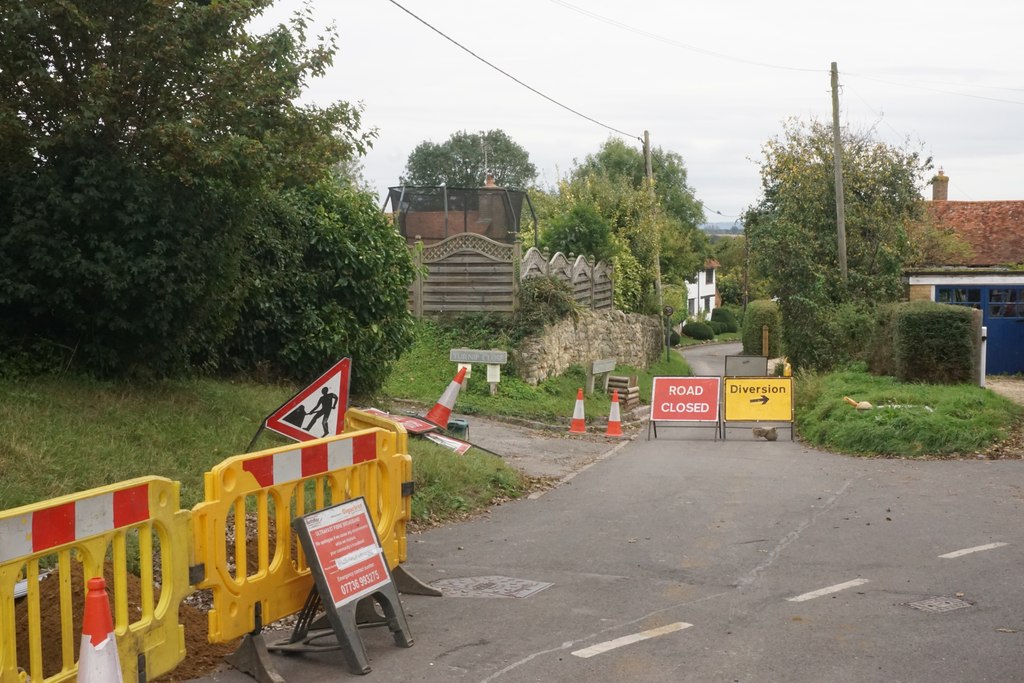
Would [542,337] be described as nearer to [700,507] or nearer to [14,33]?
[700,507]

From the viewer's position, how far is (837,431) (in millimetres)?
16969

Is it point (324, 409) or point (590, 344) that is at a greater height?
point (324, 409)

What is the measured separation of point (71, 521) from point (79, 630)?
4.26ft

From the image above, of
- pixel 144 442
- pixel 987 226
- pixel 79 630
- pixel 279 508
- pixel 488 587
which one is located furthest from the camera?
pixel 987 226

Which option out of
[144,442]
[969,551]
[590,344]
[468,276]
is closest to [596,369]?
[590,344]

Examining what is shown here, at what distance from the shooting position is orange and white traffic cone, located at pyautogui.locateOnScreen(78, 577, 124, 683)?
4441 mm

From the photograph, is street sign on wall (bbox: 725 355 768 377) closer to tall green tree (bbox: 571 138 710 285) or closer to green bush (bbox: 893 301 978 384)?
green bush (bbox: 893 301 978 384)

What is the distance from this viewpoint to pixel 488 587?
7883mm

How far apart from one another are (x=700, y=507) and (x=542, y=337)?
1423 centimetres

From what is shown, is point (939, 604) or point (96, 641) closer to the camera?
point (96, 641)

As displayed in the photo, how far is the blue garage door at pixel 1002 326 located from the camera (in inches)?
1070

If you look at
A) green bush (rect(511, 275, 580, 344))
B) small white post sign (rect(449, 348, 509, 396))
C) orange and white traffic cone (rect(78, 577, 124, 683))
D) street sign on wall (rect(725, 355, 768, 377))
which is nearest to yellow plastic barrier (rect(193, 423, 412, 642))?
orange and white traffic cone (rect(78, 577, 124, 683))

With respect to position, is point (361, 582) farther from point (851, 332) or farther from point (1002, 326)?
point (1002, 326)

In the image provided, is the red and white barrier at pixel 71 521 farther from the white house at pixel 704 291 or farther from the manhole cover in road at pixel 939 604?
the white house at pixel 704 291
